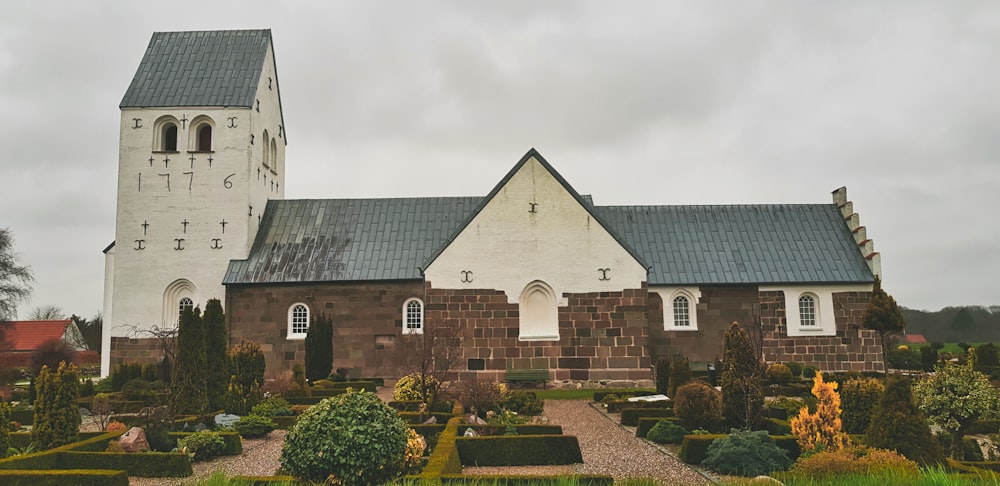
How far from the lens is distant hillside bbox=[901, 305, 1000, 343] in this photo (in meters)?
49.1

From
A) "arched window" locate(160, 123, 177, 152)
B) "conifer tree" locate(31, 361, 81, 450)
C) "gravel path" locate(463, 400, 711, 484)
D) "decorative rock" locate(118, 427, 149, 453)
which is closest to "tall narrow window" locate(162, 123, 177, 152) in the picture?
"arched window" locate(160, 123, 177, 152)

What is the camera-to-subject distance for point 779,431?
10.4 metres

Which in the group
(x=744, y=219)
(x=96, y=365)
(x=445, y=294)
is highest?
(x=744, y=219)

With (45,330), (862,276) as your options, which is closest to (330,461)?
(862,276)

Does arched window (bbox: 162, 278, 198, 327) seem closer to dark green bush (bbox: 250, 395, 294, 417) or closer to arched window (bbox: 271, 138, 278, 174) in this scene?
arched window (bbox: 271, 138, 278, 174)

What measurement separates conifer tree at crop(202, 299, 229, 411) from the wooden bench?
681 cm

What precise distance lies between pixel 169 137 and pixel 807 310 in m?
20.2

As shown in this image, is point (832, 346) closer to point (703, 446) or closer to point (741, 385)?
point (741, 385)

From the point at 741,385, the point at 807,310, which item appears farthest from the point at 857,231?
the point at 741,385

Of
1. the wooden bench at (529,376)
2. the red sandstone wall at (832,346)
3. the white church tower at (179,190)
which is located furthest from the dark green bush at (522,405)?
the white church tower at (179,190)

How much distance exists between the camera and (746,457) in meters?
8.61

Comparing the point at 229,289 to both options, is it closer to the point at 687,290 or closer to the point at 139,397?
the point at 139,397

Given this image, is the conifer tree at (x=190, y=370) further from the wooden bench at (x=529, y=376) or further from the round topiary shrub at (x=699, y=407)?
the round topiary shrub at (x=699, y=407)

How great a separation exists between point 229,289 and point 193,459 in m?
11.9
